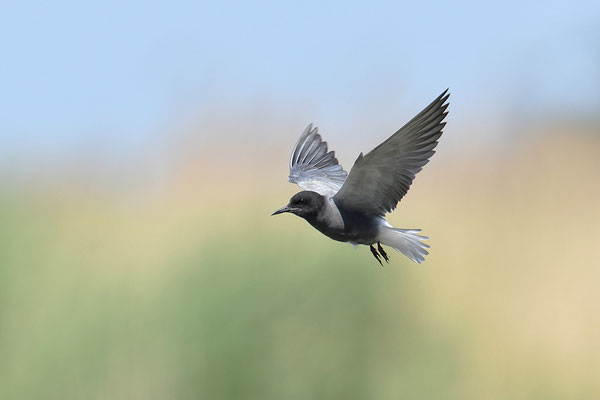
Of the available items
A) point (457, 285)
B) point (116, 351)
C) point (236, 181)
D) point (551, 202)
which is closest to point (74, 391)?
point (116, 351)

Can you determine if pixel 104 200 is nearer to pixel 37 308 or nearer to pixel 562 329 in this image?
pixel 37 308

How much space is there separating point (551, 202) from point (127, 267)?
7.96ft

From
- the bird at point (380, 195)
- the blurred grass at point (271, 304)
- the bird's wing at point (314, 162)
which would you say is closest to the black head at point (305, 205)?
the bird at point (380, 195)

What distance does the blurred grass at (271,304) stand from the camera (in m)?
3.90

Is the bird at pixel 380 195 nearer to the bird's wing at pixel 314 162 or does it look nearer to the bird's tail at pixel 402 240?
the bird's tail at pixel 402 240

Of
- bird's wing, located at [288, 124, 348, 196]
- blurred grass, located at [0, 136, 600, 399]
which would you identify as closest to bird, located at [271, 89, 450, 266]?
bird's wing, located at [288, 124, 348, 196]

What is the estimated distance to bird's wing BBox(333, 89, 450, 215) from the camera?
1.70 m

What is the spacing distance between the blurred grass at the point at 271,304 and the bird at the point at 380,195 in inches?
79.1

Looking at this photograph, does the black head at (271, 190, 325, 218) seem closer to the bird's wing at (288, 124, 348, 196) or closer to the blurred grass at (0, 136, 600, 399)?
the bird's wing at (288, 124, 348, 196)

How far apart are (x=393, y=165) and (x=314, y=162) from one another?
73cm

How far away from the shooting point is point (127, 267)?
4.19m

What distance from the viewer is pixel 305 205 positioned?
1744 millimetres

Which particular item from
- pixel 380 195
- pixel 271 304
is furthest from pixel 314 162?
pixel 271 304

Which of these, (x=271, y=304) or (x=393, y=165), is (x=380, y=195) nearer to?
(x=393, y=165)
